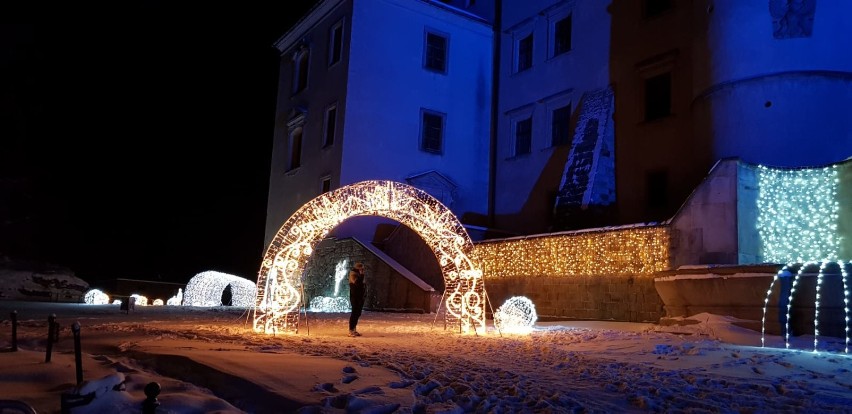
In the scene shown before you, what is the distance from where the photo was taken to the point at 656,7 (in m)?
24.5

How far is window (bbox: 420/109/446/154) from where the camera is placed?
3080 cm

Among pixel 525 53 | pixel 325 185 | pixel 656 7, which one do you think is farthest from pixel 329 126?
pixel 656 7

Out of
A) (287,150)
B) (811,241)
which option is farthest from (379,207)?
(287,150)

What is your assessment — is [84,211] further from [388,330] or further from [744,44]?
[744,44]

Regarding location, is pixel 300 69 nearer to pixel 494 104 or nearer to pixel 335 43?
pixel 335 43

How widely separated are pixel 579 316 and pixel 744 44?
969 centimetres

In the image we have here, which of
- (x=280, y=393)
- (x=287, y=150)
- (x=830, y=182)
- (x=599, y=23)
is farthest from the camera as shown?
(x=287, y=150)

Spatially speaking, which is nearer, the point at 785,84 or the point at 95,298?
the point at 785,84

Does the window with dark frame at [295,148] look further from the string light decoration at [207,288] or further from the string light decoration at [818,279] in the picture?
the string light decoration at [818,279]

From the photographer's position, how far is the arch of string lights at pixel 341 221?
545 inches

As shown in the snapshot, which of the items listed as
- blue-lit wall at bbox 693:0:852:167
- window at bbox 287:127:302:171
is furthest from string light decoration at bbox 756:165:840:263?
window at bbox 287:127:302:171

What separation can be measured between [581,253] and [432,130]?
13.6 m

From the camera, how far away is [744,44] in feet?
64.0

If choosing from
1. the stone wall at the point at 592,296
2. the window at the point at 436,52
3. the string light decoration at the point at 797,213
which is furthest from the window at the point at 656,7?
the stone wall at the point at 592,296
